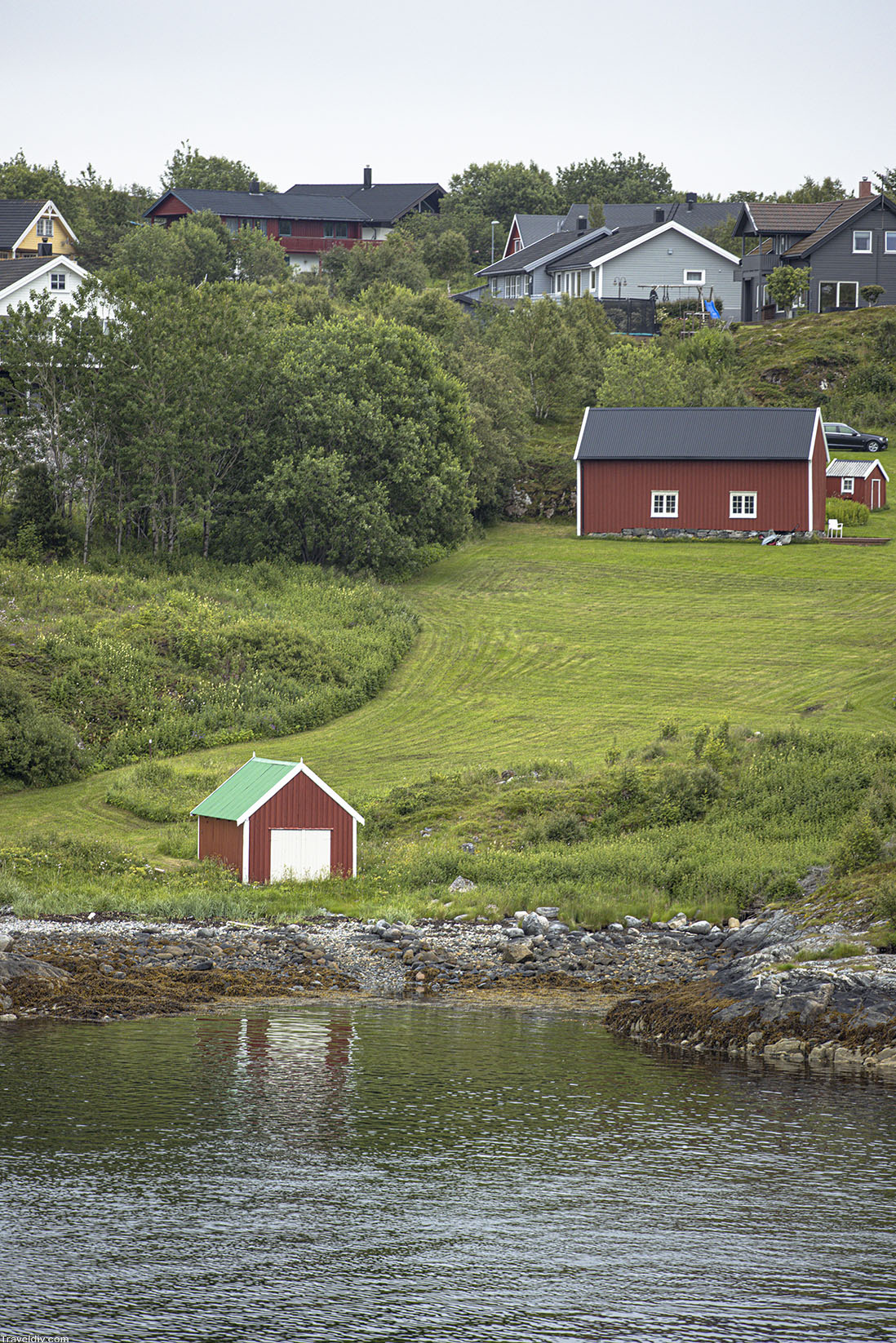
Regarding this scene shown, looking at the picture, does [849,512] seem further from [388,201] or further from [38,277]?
[388,201]

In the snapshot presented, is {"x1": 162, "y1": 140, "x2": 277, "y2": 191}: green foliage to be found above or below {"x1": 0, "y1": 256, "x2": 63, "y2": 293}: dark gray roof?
above

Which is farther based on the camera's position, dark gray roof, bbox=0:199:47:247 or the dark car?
dark gray roof, bbox=0:199:47:247

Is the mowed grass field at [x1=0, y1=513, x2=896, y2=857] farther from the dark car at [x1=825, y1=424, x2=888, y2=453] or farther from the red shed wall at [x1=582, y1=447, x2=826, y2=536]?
the dark car at [x1=825, y1=424, x2=888, y2=453]

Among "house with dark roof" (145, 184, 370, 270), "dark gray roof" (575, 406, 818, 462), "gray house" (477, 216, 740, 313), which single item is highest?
"house with dark roof" (145, 184, 370, 270)

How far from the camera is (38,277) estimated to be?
7531 centimetres

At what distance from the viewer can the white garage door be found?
33.8 meters

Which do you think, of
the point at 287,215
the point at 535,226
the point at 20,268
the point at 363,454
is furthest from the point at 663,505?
the point at 287,215

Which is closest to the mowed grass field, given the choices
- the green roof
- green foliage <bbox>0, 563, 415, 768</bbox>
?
green foliage <bbox>0, 563, 415, 768</bbox>

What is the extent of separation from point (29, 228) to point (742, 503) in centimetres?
5304

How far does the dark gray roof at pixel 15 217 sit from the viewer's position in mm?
92375

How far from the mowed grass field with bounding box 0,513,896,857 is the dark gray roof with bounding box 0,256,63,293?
27.4 meters

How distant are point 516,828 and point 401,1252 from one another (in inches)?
788

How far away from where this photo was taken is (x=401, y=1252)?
15.3 meters

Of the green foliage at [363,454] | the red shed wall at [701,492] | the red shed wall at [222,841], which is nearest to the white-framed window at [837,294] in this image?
the red shed wall at [701,492]
